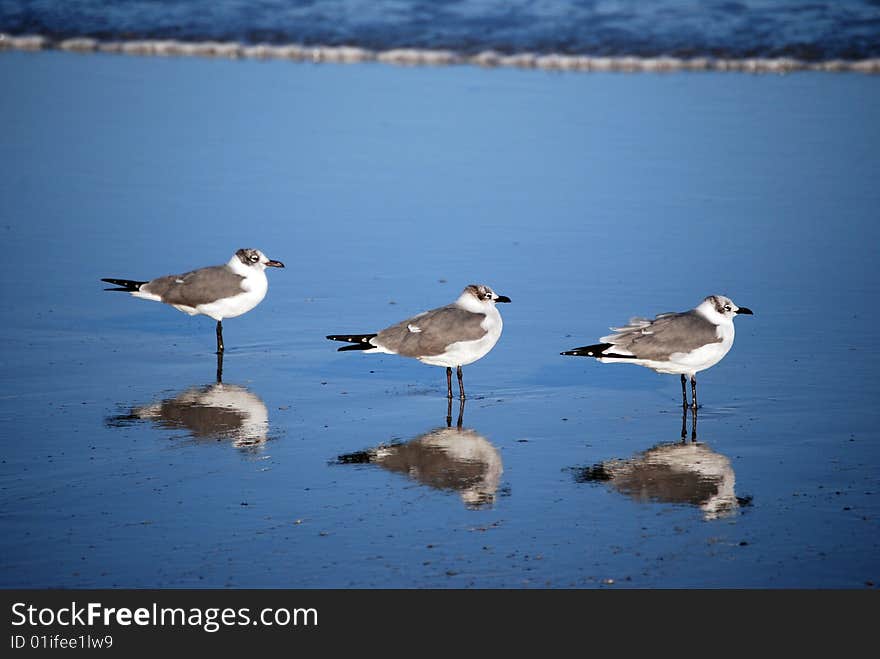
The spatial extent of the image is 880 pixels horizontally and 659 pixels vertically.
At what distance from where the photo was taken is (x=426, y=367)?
32.7 feet

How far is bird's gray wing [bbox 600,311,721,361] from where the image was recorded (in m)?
8.69

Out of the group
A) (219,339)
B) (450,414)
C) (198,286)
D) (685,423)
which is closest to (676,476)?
(685,423)

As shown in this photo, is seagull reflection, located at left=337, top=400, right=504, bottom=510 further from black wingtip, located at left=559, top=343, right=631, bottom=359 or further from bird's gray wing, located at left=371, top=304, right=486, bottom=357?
black wingtip, located at left=559, top=343, right=631, bottom=359

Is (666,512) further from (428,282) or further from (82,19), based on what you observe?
(82,19)

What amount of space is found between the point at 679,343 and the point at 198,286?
148 inches

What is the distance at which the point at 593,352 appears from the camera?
28.7 feet

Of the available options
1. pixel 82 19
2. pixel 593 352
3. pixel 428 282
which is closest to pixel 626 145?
pixel 428 282

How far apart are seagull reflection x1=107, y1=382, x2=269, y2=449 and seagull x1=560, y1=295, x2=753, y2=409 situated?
6.76 ft

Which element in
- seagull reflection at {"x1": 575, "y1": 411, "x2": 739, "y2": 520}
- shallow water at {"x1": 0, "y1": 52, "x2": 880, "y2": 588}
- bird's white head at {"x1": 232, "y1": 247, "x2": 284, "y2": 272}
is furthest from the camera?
bird's white head at {"x1": 232, "y1": 247, "x2": 284, "y2": 272}

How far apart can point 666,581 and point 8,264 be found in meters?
8.03

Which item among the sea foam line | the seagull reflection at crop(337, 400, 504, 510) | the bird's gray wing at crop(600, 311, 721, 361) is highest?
the sea foam line

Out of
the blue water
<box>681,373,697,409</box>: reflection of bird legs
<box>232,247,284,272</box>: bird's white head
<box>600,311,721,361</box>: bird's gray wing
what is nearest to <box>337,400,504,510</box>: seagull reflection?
<box>600,311,721,361</box>: bird's gray wing

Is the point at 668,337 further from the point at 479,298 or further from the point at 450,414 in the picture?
the point at 450,414

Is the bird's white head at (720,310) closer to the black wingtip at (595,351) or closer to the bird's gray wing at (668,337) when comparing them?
the bird's gray wing at (668,337)
